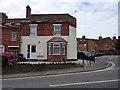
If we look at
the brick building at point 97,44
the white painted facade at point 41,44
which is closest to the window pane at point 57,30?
the white painted facade at point 41,44

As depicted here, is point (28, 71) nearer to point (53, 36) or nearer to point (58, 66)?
point (58, 66)

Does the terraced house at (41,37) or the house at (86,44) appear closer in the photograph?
the terraced house at (41,37)

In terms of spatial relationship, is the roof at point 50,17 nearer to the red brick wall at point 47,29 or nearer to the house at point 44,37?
the house at point 44,37

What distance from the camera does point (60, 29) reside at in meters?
47.0

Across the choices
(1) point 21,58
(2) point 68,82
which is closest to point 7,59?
(2) point 68,82

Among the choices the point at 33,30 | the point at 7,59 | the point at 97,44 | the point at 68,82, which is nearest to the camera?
the point at 68,82

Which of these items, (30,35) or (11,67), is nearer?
(11,67)

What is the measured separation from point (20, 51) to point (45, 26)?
5.68 metres

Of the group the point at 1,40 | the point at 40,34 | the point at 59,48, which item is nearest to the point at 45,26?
the point at 40,34

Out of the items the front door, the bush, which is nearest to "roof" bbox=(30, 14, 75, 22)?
the front door

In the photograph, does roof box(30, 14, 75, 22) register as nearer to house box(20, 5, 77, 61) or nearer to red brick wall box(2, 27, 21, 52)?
house box(20, 5, 77, 61)

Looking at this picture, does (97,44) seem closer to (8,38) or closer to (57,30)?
(57,30)

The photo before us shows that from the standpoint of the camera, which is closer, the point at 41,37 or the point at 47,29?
the point at 41,37

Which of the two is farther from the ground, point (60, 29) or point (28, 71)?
point (60, 29)
